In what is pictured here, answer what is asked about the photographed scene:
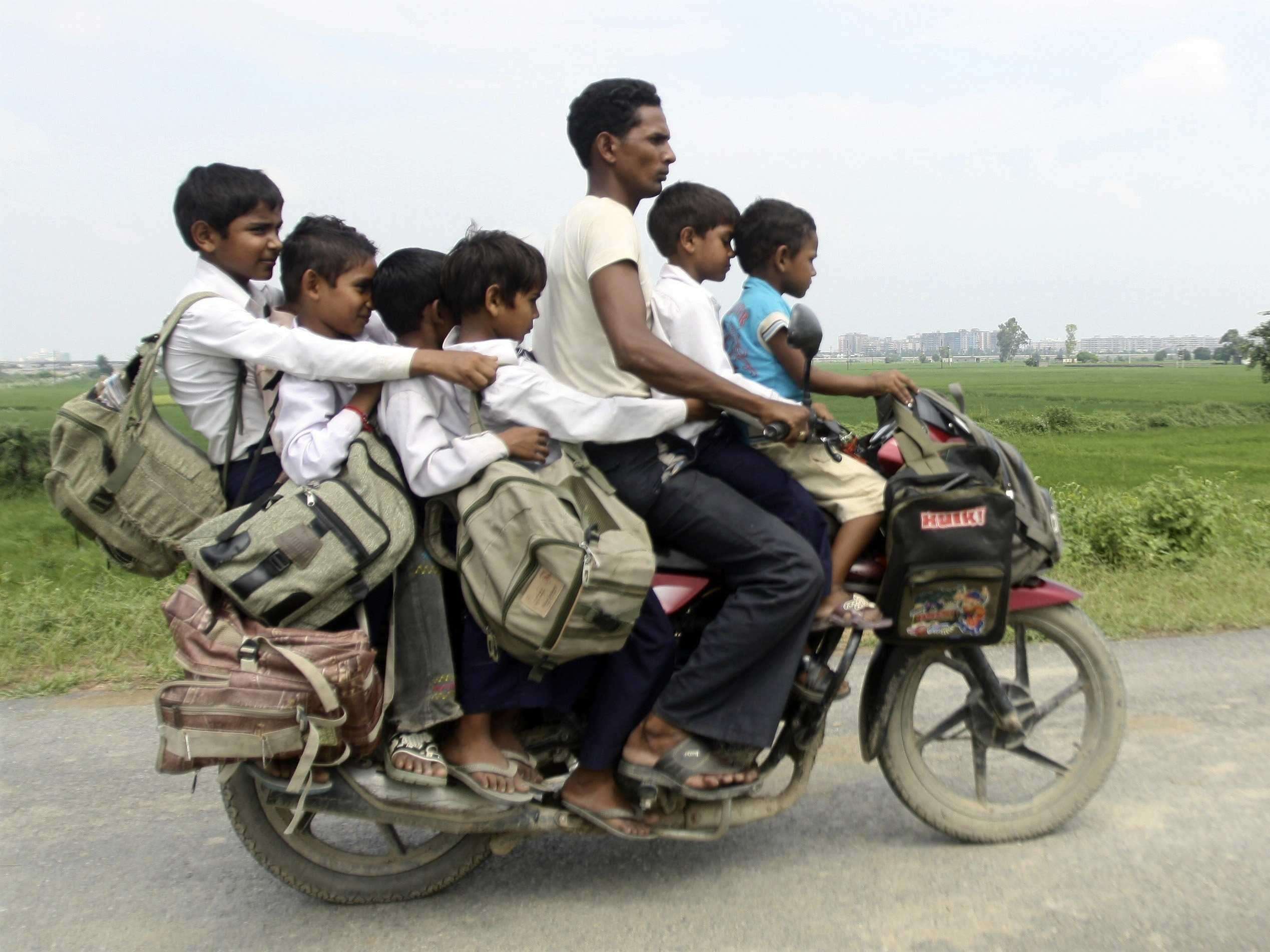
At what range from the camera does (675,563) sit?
2934 millimetres

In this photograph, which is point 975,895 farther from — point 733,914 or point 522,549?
point 522,549

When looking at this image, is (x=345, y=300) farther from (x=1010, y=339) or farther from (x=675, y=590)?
(x=1010, y=339)

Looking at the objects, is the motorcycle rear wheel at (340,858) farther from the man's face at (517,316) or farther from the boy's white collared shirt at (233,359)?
the man's face at (517,316)

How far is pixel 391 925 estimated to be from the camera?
2854 mm

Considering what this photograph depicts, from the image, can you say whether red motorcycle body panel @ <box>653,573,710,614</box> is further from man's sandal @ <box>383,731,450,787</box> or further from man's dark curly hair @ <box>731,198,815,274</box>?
man's dark curly hair @ <box>731,198,815,274</box>

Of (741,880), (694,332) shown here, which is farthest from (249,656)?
(741,880)

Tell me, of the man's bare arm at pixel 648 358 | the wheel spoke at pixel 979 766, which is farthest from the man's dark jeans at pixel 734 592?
the wheel spoke at pixel 979 766

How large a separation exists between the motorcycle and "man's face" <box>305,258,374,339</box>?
3.26ft

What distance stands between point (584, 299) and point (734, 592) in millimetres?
818

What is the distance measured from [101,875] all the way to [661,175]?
2369 millimetres

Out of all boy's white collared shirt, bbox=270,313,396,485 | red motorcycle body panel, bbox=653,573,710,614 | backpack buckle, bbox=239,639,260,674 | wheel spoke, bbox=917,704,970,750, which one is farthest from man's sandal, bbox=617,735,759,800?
boy's white collared shirt, bbox=270,313,396,485

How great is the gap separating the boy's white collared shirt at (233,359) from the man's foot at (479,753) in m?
0.86

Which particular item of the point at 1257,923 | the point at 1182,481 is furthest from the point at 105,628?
the point at 1182,481

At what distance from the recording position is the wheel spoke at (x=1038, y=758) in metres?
3.26
